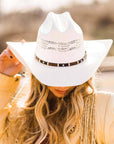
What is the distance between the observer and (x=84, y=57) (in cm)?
128

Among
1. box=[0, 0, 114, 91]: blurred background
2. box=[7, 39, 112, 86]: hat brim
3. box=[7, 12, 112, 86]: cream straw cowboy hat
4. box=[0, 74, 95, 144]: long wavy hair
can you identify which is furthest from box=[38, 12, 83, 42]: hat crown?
box=[0, 0, 114, 91]: blurred background

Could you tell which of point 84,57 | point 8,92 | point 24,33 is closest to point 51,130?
point 8,92

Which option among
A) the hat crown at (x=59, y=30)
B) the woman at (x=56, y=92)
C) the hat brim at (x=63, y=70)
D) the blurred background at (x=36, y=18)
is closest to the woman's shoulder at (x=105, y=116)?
the woman at (x=56, y=92)

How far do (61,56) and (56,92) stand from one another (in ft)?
0.76

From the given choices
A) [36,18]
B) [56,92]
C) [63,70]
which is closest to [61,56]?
[63,70]

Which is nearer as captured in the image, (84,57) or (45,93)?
(84,57)

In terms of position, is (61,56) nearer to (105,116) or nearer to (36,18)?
(105,116)

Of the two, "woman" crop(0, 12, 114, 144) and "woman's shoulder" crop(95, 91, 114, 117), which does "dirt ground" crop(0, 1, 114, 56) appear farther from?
"woman's shoulder" crop(95, 91, 114, 117)

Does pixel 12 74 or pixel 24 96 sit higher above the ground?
pixel 12 74

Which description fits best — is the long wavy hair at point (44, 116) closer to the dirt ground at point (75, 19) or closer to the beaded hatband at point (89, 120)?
the beaded hatband at point (89, 120)

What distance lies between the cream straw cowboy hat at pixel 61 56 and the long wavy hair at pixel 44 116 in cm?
18

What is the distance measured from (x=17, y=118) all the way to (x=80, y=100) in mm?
340

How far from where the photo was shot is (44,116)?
4.93 feet

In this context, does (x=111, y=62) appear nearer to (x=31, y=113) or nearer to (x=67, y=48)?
(x=31, y=113)
